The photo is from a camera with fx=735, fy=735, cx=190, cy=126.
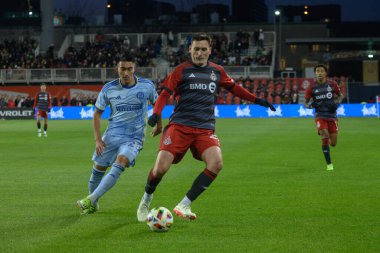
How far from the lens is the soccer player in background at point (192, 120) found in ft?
30.1

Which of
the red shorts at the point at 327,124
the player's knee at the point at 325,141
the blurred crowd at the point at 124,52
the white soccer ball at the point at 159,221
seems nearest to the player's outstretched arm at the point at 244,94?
the white soccer ball at the point at 159,221

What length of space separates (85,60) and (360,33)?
40.4 m

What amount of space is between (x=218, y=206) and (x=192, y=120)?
2.03m

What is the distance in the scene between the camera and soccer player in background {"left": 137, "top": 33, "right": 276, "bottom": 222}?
9172 mm

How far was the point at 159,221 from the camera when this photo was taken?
8.70 meters

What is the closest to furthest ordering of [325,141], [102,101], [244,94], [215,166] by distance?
[215,166] < [244,94] < [102,101] < [325,141]

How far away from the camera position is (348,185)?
1338 centimetres

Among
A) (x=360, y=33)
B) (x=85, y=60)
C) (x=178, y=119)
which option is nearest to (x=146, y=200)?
(x=178, y=119)

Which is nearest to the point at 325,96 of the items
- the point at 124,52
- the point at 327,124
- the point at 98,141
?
the point at 327,124

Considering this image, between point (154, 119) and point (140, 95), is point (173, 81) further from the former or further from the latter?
point (140, 95)

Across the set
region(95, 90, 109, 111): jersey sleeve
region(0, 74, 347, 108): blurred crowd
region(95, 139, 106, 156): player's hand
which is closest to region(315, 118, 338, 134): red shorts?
region(95, 90, 109, 111): jersey sleeve

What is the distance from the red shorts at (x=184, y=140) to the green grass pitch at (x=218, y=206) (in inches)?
37.3

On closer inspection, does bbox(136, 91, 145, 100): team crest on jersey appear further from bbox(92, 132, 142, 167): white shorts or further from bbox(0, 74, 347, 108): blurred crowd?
bbox(0, 74, 347, 108): blurred crowd

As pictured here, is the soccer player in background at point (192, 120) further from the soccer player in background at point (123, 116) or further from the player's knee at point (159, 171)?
the soccer player in background at point (123, 116)
